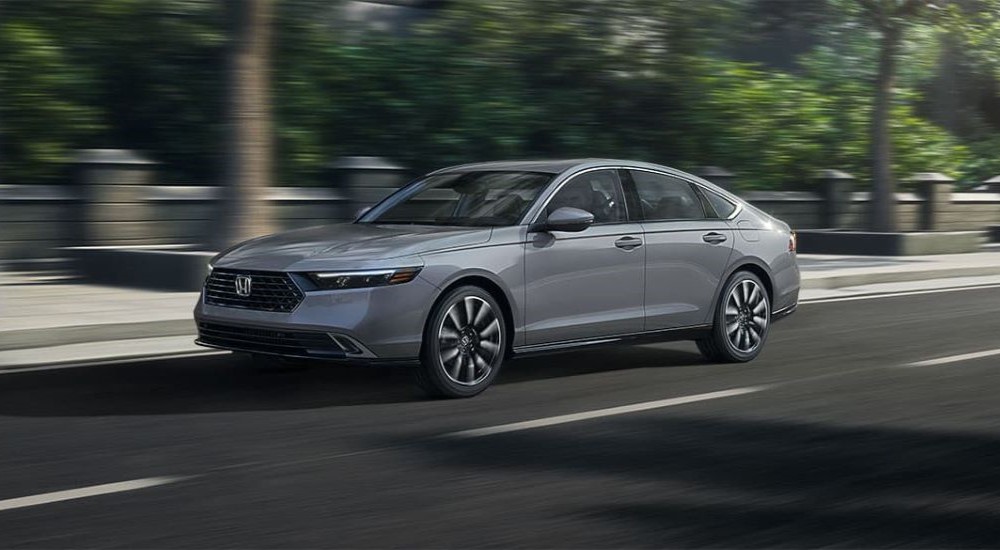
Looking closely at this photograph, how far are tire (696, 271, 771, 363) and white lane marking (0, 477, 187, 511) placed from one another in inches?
194

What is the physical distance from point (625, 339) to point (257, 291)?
8.60ft

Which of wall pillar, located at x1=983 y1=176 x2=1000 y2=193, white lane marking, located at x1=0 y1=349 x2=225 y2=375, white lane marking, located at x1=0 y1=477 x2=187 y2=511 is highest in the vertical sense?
white lane marking, located at x1=0 y1=477 x2=187 y2=511

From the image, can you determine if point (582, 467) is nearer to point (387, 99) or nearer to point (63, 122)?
point (63, 122)

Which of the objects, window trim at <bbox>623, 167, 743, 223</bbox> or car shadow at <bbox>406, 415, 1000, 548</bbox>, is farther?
window trim at <bbox>623, 167, 743, 223</bbox>

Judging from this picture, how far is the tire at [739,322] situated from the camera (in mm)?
10180

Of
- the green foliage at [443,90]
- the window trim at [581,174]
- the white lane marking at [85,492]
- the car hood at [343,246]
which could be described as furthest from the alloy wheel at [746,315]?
the green foliage at [443,90]

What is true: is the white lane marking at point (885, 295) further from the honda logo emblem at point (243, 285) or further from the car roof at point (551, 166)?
the honda logo emblem at point (243, 285)

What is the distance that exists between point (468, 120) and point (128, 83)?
535 cm

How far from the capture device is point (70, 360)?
10117 millimetres

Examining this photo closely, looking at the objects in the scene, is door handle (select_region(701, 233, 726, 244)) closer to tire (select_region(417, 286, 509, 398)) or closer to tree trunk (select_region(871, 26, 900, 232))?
tire (select_region(417, 286, 509, 398))

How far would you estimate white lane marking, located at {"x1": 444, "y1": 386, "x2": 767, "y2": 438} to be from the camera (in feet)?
24.8

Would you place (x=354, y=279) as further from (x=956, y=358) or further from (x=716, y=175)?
(x=716, y=175)

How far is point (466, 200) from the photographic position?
9.31 m

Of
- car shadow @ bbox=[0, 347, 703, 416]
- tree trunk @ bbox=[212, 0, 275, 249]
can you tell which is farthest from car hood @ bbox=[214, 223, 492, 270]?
tree trunk @ bbox=[212, 0, 275, 249]
